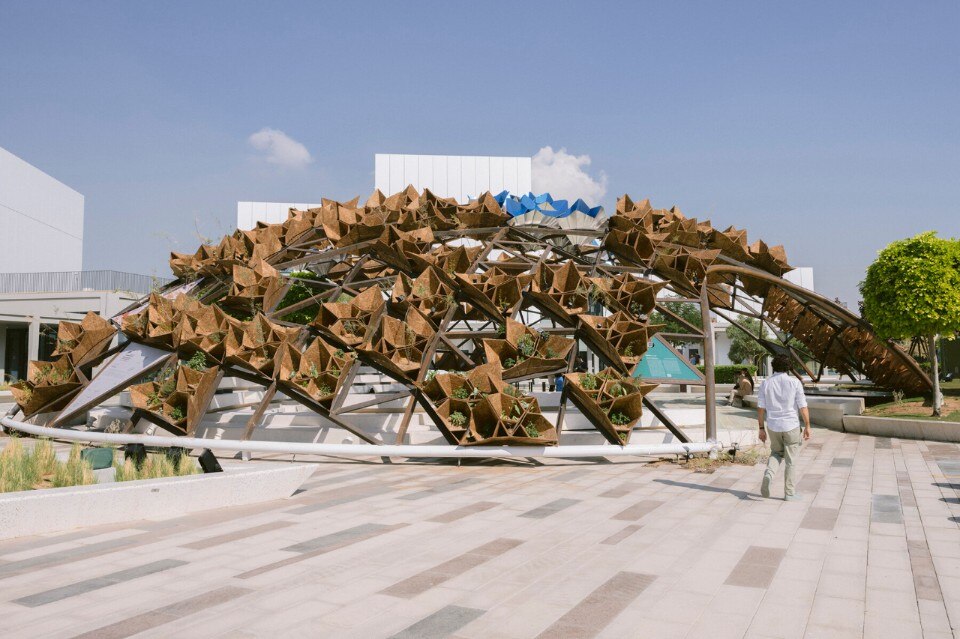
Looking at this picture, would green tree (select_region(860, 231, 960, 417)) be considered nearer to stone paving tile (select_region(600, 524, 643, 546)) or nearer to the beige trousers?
the beige trousers

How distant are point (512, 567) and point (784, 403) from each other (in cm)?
441

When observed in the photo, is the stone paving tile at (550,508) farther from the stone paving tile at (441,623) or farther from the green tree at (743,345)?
the green tree at (743,345)

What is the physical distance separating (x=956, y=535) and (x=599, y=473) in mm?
4585

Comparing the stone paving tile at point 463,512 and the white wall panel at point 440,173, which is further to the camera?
the white wall panel at point 440,173

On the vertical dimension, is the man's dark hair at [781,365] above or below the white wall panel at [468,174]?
below

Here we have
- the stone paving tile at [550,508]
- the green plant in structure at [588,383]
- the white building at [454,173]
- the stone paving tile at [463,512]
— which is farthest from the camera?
the white building at [454,173]

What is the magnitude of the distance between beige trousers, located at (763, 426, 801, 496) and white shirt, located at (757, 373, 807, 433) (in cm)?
8

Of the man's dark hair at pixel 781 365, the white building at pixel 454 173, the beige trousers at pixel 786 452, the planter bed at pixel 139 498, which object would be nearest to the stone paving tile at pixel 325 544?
the planter bed at pixel 139 498

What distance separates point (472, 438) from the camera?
427 inches

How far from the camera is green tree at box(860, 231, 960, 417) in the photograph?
15.6 meters

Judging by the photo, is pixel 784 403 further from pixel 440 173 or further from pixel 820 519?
pixel 440 173

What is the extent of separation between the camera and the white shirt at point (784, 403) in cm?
803

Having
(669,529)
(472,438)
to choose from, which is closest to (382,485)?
(472,438)

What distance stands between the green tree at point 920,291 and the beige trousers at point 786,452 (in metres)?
9.98
